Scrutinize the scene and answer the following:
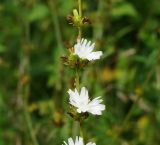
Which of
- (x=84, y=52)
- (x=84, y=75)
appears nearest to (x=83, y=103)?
(x=84, y=52)

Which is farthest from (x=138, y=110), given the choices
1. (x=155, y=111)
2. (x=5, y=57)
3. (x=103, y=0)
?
(x=5, y=57)

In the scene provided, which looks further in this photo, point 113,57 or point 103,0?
point 113,57

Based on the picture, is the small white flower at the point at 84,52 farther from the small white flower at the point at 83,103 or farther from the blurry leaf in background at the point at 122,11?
the blurry leaf in background at the point at 122,11

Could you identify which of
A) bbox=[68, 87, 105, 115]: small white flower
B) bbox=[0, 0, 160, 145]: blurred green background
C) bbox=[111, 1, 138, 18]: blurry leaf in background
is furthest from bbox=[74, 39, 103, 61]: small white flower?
bbox=[111, 1, 138, 18]: blurry leaf in background

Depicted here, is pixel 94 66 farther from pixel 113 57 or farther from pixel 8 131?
pixel 8 131

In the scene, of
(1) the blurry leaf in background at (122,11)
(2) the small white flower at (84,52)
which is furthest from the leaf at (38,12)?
(2) the small white flower at (84,52)

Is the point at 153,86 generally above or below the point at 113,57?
below

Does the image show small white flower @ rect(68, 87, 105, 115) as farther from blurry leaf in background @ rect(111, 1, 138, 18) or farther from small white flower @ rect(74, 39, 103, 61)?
blurry leaf in background @ rect(111, 1, 138, 18)

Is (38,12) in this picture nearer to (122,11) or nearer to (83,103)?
(122,11)
